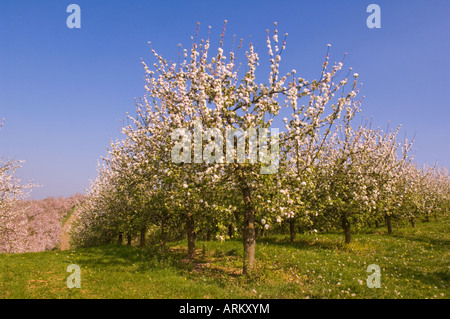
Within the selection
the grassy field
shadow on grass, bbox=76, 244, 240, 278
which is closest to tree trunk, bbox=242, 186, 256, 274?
the grassy field

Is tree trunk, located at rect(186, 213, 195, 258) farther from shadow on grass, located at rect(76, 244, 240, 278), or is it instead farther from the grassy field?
the grassy field

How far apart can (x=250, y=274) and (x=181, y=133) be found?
23.5 ft

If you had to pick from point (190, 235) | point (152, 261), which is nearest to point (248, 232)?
point (152, 261)

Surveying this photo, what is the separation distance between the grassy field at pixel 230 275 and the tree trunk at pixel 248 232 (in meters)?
0.56

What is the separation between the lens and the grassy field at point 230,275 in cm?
1043

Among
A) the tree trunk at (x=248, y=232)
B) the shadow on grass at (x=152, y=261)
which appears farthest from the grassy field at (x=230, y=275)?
the tree trunk at (x=248, y=232)

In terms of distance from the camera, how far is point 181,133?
12148 millimetres

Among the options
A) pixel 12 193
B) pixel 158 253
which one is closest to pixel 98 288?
pixel 158 253

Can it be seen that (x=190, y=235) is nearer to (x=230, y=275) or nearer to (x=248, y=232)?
(x=230, y=275)

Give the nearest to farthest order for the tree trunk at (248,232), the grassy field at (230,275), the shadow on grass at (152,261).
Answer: the grassy field at (230,275)
the tree trunk at (248,232)
the shadow on grass at (152,261)

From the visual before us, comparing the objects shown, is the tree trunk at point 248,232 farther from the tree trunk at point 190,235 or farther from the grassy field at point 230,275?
the tree trunk at point 190,235

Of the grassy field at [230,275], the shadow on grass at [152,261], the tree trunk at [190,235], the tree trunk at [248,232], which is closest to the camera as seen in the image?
the grassy field at [230,275]

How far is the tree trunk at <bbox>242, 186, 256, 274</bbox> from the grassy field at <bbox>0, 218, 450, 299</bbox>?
0.56 m
